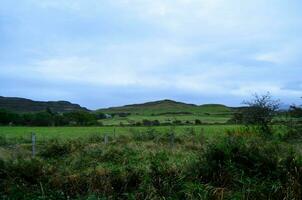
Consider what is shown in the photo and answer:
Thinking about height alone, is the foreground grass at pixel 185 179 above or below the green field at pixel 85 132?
below

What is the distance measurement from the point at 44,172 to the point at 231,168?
4583mm

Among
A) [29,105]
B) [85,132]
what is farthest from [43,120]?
[29,105]

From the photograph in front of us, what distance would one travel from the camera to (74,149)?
25.1 metres

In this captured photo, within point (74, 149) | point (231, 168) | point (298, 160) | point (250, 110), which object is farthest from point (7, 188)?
point (250, 110)

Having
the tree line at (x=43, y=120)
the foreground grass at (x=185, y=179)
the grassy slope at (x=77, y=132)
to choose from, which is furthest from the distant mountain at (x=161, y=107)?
the foreground grass at (x=185, y=179)

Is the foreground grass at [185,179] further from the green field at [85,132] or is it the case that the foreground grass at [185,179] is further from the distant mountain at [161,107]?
the distant mountain at [161,107]

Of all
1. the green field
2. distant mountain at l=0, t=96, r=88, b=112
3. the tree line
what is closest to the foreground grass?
the green field

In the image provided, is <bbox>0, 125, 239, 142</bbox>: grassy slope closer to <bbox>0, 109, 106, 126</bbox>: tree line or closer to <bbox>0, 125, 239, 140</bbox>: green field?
<bbox>0, 125, 239, 140</bbox>: green field

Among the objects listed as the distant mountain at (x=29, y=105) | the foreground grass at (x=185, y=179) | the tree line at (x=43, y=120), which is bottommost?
the foreground grass at (x=185, y=179)

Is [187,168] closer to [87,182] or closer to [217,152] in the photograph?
[217,152]

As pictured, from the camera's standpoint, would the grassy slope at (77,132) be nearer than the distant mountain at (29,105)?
Yes

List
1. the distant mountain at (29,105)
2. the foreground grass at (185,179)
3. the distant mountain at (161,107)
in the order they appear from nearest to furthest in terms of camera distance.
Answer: the foreground grass at (185,179) < the distant mountain at (29,105) < the distant mountain at (161,107)

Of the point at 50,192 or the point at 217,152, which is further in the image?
the point at 217,152

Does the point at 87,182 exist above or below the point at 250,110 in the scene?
below
